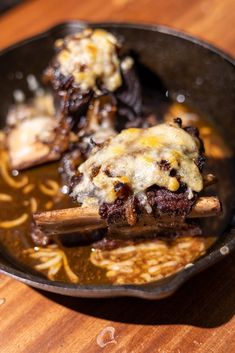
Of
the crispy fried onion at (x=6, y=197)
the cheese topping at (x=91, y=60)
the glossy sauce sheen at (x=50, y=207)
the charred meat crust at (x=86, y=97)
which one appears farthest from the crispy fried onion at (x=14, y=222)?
the cheese topping at (x=91, y=60)

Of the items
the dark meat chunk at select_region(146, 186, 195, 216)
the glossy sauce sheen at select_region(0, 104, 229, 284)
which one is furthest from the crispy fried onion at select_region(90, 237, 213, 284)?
the dark meat chunk at select_region(146, 186, 195, 216)

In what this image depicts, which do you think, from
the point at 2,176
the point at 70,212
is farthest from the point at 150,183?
the point at 2,176

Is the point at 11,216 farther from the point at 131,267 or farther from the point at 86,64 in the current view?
the point at 86,64

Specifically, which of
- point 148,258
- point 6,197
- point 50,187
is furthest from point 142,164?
point 6,197

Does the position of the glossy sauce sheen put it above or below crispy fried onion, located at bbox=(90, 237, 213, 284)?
above

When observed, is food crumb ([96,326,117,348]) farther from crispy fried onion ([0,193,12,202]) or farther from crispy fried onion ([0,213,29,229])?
crispy fried onion ([0,193,12,202])

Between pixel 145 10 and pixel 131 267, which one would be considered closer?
pixel 131 267
